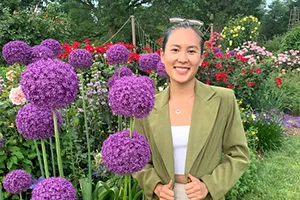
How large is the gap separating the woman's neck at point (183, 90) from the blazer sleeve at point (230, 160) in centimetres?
18

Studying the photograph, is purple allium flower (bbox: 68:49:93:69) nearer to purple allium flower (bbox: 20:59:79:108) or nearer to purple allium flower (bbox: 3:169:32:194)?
purple allium flower (bbox: 3:169:32:194)

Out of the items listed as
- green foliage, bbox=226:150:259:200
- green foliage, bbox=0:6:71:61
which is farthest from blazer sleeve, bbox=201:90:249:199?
green foliage, bbox=0:6:71:61

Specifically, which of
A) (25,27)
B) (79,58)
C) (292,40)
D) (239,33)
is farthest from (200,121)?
(292,40)

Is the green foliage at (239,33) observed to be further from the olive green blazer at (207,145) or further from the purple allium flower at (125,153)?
the purple allium flower at (125,153)

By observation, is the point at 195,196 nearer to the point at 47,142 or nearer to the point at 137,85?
the point at 137,85

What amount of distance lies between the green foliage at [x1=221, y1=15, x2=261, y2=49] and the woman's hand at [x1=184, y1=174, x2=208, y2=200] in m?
9.43

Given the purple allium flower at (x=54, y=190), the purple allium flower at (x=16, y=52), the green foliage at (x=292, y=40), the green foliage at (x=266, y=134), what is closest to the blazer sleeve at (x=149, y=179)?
the purple allium flower at (x=54, y=190)

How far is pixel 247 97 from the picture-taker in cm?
599

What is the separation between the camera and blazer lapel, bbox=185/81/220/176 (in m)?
1.63

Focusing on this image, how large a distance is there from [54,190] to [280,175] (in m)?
3.66

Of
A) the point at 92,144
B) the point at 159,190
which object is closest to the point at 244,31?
the point at 92,144

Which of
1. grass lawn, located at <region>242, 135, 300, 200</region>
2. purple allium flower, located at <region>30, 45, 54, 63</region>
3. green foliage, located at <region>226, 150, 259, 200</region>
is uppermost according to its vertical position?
purple allium flower, located at <region>30, 45, 54, 63</region>

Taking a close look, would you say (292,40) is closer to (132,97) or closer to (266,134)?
(266,134)

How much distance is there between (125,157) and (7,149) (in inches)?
68.2
